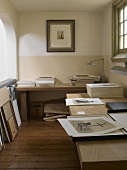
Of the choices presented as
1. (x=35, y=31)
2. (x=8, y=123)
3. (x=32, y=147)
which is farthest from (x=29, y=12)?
(x=32, y=147)

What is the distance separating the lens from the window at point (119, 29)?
3936 mm

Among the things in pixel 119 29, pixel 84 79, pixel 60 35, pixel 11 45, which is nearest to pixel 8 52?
pixel 11 45

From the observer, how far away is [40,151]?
3.25 metres

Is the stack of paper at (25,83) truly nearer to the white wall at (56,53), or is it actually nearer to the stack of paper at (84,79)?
the white wall at (56,53)

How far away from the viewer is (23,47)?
16.9 feet

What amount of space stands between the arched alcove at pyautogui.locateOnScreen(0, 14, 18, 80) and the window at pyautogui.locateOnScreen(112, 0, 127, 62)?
1954mm

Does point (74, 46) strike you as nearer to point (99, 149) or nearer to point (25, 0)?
point (25, 0)

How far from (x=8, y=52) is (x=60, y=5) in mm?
1401

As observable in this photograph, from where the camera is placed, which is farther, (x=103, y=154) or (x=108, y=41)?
(x=108, y=41)

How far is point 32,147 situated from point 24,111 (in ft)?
4.81

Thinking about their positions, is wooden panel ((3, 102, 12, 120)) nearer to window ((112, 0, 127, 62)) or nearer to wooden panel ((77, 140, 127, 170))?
window ((112, 0, 127, 62))

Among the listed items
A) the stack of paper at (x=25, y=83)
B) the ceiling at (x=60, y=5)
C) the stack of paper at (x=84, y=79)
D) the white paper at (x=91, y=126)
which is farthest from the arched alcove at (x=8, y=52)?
the white paper at (x=91, y=126)

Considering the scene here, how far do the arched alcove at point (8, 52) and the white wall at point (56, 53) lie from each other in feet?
0.72

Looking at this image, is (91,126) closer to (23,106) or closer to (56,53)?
(23,106)
